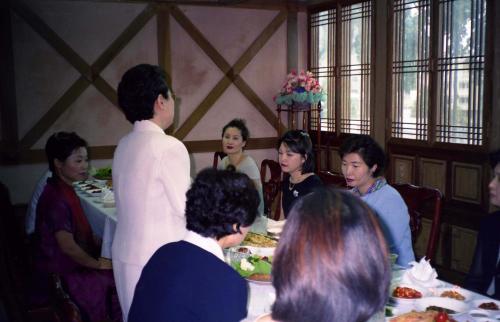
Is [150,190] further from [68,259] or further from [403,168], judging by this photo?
[403,168]

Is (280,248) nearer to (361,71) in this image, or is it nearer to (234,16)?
(361,71)

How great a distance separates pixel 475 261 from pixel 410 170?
3079 mm

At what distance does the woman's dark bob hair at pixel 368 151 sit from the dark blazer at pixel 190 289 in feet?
5.06

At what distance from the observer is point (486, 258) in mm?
2424

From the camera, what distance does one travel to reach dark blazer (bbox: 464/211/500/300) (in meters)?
2.40

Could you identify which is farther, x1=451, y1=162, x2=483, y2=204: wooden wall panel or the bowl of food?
x1=451, y1=162, x2=483, y2=204: wooden wall panel

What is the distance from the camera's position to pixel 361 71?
621cm

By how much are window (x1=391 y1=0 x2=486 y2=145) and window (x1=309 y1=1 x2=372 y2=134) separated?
49cm

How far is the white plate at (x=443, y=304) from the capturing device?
1962mm

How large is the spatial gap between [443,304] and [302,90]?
4.68m

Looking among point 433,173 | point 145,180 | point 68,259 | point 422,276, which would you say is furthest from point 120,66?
point 422,276

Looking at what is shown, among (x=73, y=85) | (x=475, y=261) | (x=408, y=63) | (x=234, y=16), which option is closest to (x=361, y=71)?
(x=408, y=63)

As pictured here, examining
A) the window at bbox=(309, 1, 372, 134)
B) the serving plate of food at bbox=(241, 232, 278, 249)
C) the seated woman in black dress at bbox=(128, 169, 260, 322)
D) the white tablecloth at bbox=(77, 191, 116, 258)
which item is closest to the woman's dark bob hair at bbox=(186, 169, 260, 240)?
the seated woman in black dress at bbox=(128, 169, 260, 322)

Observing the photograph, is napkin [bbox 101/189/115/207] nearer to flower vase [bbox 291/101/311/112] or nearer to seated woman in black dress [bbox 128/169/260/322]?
seated woman in black dress [bbox 128/169/260/322]
